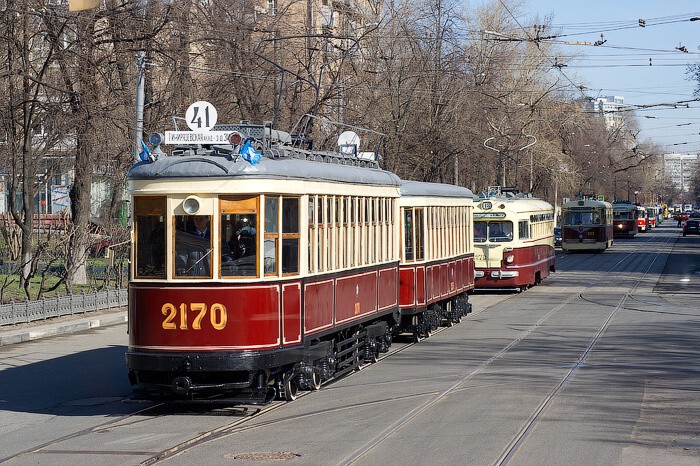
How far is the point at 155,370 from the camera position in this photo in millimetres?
12391

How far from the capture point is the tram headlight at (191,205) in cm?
1254

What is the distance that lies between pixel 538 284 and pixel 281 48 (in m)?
11.7

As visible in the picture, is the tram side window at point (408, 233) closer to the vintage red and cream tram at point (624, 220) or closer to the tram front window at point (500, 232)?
the tram front window at point (500, 232)

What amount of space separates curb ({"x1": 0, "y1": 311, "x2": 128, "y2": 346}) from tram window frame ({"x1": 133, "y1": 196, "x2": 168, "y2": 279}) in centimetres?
887

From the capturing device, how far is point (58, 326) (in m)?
22.7

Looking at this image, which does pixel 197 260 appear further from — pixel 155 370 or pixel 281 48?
pixel 281 48

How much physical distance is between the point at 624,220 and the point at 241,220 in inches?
3038

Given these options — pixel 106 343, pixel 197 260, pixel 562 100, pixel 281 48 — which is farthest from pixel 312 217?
pixel 562 100

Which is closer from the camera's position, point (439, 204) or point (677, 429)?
point (677, 429)

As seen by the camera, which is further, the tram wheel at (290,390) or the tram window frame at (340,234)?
the tram window frame at (340,234)

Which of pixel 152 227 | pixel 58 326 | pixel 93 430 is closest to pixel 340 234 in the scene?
pixel 152 227

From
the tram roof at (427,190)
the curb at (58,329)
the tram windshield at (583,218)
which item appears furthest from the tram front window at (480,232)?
the tram windshield at (583,218)

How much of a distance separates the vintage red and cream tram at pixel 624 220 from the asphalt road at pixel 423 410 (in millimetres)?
64947

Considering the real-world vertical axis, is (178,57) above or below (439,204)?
above
